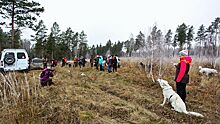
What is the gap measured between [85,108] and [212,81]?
8836 mm

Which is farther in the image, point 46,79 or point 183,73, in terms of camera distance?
point 46,79

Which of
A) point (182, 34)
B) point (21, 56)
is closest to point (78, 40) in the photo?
point (182, 34)

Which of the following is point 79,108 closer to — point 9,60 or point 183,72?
point 183,72

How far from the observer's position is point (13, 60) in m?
11.9

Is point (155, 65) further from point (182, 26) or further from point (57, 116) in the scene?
point (182, 26)

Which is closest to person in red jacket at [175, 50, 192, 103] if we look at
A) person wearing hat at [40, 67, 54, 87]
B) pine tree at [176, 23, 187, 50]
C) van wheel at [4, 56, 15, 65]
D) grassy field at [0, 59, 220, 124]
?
grassy field at [0, 59, 220, 124]

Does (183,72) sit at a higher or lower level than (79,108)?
higher

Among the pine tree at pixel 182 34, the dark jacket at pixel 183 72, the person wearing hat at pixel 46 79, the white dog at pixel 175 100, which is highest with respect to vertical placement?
the pine tree at pixel 182 34

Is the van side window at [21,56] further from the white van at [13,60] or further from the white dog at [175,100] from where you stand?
the white dog at [175,100]

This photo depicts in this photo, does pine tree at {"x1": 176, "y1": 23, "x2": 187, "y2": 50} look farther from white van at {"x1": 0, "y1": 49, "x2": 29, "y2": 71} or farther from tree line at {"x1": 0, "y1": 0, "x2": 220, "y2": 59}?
white van at {"x1": 0, "y1": 49, "x2": 29, "y2": 71}

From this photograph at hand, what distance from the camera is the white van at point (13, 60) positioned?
1143 centimetres

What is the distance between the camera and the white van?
37.5 ft

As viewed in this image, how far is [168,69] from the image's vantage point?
15.5 metres

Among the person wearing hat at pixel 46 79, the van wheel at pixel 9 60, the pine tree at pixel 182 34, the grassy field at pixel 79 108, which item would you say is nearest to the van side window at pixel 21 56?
the van wheel at pixel 9 60
